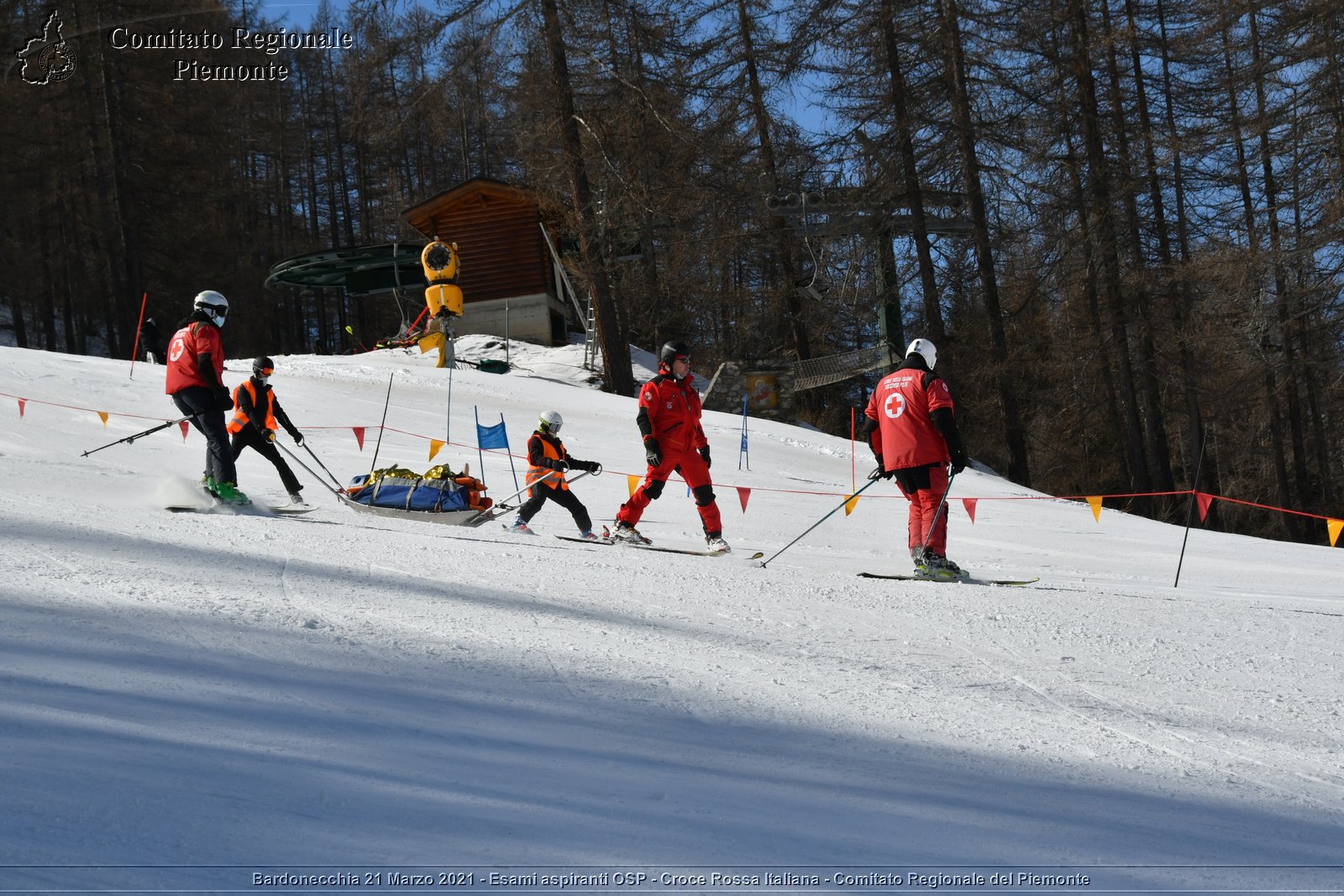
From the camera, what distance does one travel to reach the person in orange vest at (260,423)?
10.1 m

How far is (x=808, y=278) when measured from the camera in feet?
88.5

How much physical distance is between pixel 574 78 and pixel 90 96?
17.0 m

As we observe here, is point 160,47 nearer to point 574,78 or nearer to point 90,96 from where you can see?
point 90,96

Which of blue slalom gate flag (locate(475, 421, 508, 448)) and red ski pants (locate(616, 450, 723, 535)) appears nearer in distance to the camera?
red ski pants (locate(616, 450, 723, 535))

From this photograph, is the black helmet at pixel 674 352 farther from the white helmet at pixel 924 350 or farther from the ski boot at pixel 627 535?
the white helmet at pixel 924 350

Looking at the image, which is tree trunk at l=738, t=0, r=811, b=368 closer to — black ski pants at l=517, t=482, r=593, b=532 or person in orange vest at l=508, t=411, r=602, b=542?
person in orange vest at l=508, t=411, r=602, b=542

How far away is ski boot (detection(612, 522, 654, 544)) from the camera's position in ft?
31.1

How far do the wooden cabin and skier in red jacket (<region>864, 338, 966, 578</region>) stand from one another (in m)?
24.1

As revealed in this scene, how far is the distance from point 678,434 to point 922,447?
2.21 metres

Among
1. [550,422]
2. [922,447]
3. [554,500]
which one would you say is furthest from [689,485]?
[922,447]

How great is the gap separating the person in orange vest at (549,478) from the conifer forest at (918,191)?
27.3ft

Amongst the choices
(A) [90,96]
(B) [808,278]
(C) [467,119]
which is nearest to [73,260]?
(A) [90,96]

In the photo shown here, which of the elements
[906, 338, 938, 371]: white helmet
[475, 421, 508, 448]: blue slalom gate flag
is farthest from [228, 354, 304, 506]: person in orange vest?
[906, 338, 938, 371]: white helmet

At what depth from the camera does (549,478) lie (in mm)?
10023
